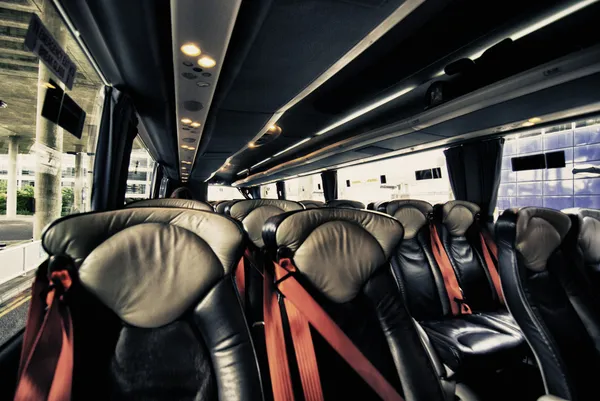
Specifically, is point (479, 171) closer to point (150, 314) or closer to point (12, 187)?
point (150, 314)

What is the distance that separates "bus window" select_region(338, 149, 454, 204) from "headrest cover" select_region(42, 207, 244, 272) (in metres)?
5.91

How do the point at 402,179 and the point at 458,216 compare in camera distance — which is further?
the point at 402,179

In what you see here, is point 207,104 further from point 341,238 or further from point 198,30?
point 341,238

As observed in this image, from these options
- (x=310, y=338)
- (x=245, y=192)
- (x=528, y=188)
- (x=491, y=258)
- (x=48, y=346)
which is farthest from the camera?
(x=245, y=192)

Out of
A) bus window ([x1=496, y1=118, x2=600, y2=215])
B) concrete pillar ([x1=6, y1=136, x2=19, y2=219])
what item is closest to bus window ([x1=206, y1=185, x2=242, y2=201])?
bus window ([x1=496, y1=118, x2=600, y2=215])

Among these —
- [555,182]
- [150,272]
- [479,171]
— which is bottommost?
[150,272]

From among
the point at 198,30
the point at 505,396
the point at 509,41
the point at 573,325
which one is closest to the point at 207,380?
the point at 573,325

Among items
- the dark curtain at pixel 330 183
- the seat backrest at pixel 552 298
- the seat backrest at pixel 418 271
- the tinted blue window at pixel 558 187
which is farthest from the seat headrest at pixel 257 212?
the tinted blue window at pixel 558 187

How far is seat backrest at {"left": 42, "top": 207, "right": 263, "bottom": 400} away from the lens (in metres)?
0.97

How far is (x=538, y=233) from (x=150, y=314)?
6.74ft

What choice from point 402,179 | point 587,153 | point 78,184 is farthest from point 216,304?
point 587,153

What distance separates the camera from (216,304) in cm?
106

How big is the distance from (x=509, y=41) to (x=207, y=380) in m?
3.51

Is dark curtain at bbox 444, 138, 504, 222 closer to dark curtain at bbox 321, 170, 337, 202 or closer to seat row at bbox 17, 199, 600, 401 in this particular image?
seat row at bbox 17, 199, 600, 401
